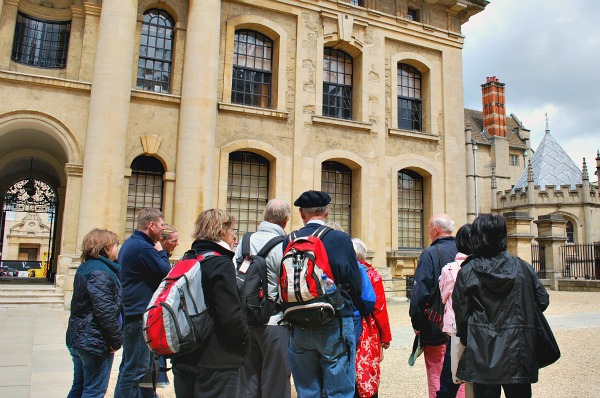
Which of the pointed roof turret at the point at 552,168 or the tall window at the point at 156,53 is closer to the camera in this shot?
the tall window at the point at 156,53

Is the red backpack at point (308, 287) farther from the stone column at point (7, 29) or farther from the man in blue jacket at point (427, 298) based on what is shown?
the stone column at point (7, 29)

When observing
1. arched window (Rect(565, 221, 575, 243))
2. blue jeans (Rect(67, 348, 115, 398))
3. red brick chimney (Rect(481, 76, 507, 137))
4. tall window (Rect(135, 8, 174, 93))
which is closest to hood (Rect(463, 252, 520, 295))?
blue jeans (Rect(67, 348, 115, 398))

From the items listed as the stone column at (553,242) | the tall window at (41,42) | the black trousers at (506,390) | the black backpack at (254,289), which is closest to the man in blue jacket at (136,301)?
the black backpack at (254,289)

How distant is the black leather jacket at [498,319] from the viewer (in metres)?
3.23

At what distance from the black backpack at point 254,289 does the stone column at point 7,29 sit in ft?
41.0

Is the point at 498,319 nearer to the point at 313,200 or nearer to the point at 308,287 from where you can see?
the point at 308,287

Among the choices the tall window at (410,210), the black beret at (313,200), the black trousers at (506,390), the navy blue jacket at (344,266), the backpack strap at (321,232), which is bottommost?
the black trousers at (506,390)

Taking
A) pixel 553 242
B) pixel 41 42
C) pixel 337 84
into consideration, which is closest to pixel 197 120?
pixel 41 42

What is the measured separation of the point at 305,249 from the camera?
365cm

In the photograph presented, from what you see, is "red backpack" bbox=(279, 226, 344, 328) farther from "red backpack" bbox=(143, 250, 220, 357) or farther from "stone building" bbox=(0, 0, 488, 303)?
"stone building" bbox=(0, 0, 488, 303)

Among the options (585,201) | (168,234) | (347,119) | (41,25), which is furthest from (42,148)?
(585,201)

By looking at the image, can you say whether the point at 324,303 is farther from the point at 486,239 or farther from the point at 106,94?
the point at 106,94

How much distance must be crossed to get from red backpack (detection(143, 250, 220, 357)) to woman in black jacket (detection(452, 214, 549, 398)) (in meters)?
1.86

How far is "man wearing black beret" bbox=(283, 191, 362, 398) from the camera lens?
3680 mm
